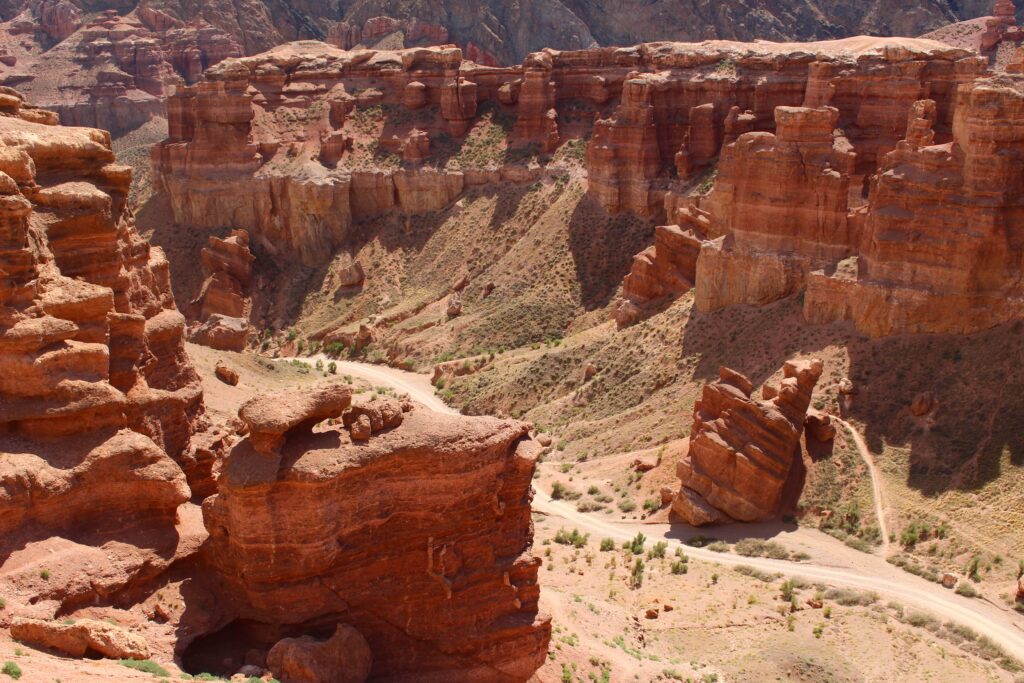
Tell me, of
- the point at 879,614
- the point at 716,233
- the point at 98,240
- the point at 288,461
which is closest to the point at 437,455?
the point at 288,461

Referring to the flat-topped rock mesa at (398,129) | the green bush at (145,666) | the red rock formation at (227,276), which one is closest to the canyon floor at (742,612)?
the green bush at (145,666)

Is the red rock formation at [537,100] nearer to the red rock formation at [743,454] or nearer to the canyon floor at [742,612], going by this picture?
the red rock formation at [743,454]

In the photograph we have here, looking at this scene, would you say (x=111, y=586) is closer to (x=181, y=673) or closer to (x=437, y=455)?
(x=181, y=673)

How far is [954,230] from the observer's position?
44.7 meters

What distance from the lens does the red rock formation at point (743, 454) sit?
139 feet

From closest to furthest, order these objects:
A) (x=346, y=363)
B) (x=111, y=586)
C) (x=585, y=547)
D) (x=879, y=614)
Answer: (x=111, y=586) < (x=879, y=614) < (x=585, y=547) < (x=346, y=363)

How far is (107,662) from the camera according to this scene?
21.0 meters

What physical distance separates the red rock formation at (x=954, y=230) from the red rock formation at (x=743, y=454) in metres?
5.87

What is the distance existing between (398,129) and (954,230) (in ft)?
189

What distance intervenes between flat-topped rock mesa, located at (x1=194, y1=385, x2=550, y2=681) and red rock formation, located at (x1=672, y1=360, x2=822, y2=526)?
17.2 metres

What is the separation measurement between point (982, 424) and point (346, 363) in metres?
44.5

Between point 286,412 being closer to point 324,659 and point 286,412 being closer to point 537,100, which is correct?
point 324,659

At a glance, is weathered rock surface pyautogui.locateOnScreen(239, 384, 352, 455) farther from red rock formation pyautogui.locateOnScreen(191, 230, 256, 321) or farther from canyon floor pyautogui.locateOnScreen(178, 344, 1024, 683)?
red rock formation pyautogui.locateOnScreen(191, 230, 256, 321)

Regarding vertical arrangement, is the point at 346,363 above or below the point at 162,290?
below
